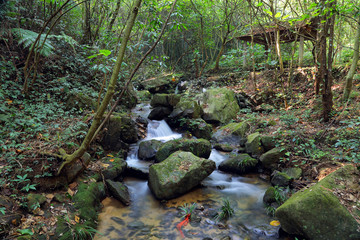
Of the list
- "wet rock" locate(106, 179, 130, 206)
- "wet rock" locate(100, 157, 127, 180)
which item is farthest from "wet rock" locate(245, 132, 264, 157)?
"wet rock" locate(106, 179, 130, 206)

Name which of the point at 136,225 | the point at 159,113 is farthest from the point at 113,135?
the point at 159,113

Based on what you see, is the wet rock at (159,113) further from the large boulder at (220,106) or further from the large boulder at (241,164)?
the large boulder at (241,164)

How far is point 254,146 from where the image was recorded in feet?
22.0

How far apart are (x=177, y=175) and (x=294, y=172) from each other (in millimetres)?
2811

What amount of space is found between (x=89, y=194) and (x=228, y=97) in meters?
8.28

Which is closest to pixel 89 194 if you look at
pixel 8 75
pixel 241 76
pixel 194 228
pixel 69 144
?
pixel 69 144

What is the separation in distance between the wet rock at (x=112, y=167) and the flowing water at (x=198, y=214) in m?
0.41

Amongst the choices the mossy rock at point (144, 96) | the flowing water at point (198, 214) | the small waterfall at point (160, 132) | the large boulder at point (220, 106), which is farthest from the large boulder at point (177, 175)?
the mossy rock at point (144, 96)

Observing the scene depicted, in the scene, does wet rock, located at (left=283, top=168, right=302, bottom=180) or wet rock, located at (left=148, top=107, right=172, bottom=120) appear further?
wet rock, located at (left=148, top=107, right=172, bottom=120)

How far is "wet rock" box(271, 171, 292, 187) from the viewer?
496 centimetres

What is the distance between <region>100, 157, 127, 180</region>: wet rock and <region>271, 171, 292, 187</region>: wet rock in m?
3.77

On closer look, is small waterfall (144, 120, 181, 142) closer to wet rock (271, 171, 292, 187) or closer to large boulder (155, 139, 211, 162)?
large boulder (155, 139, 211, 162)

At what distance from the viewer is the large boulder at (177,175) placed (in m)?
4.78

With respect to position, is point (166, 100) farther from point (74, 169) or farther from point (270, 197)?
point (270, 197)
